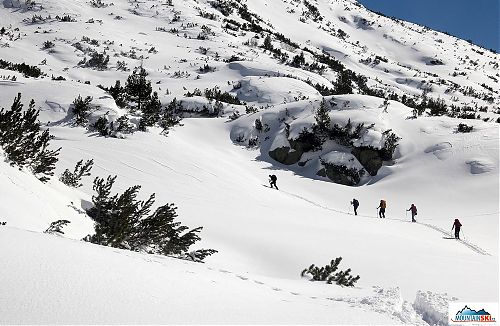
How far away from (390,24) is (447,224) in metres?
64.6

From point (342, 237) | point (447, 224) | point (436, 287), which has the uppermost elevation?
point (447, 224)

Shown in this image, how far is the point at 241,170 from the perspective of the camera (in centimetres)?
1881

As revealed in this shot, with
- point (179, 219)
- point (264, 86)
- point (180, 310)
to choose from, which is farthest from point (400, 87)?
point (180, 310)

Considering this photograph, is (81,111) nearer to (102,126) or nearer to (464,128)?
(102,126)

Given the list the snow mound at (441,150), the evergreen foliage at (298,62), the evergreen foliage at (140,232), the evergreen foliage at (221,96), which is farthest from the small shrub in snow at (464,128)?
the evergreen foliage at (298,62)

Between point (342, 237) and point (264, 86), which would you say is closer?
point (342, 237)

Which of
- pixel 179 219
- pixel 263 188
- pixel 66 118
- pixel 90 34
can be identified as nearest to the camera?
pixel 179 219

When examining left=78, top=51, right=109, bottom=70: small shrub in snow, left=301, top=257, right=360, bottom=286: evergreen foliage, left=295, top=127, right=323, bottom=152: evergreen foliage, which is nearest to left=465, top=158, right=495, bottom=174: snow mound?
left=295, top=127, right=323, bottom=152: evergreen foliage

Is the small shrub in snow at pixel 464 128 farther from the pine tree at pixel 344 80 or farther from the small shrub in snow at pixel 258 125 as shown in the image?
the pine tree at pixel 344 80

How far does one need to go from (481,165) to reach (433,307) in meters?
16.6

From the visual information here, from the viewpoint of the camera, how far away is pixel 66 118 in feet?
59.4

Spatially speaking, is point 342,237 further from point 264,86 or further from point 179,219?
point 264,86

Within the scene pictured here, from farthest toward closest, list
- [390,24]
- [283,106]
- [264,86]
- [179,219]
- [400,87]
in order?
[390,24]
[400,87]
[264,86]
[283,106]
[179,219]

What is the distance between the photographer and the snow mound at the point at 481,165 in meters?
18.0
